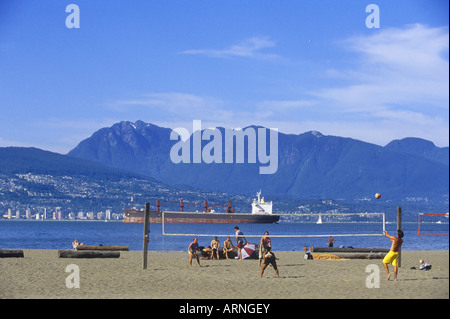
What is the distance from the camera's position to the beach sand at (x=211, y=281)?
16547 mm

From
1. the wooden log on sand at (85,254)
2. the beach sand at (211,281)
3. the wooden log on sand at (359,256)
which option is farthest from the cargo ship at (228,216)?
the beach sand at (211,281)

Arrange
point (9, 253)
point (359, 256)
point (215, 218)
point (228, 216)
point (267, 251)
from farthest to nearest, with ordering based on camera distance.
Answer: point (228, 216), point (215, 218), point (359, 256), point (9, 253), point (267, 251)

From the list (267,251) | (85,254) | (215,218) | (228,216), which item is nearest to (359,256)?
(267,251)

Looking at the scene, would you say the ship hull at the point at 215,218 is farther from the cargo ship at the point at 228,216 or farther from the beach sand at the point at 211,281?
the beach sand at the point at 211,281

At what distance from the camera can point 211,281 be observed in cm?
1956

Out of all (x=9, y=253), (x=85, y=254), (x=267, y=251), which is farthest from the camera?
(x=9, y=253)

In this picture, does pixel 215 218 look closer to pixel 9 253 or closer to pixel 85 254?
pixel 9 253

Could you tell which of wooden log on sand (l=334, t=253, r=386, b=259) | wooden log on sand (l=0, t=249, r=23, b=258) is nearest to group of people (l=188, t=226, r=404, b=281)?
wooden log on sand (l=334, t=253, r=386, b=259)

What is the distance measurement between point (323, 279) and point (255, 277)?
6.29 ft

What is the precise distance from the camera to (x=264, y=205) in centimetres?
15138

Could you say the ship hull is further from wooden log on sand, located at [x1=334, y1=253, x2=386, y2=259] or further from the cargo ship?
wooden log on sand, located at [x1=334, y1=253, x2=386, y2=259]

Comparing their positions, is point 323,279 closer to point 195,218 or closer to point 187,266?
point 187,266

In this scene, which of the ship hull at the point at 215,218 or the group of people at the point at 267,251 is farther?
the ship hull at the point at 215,218
